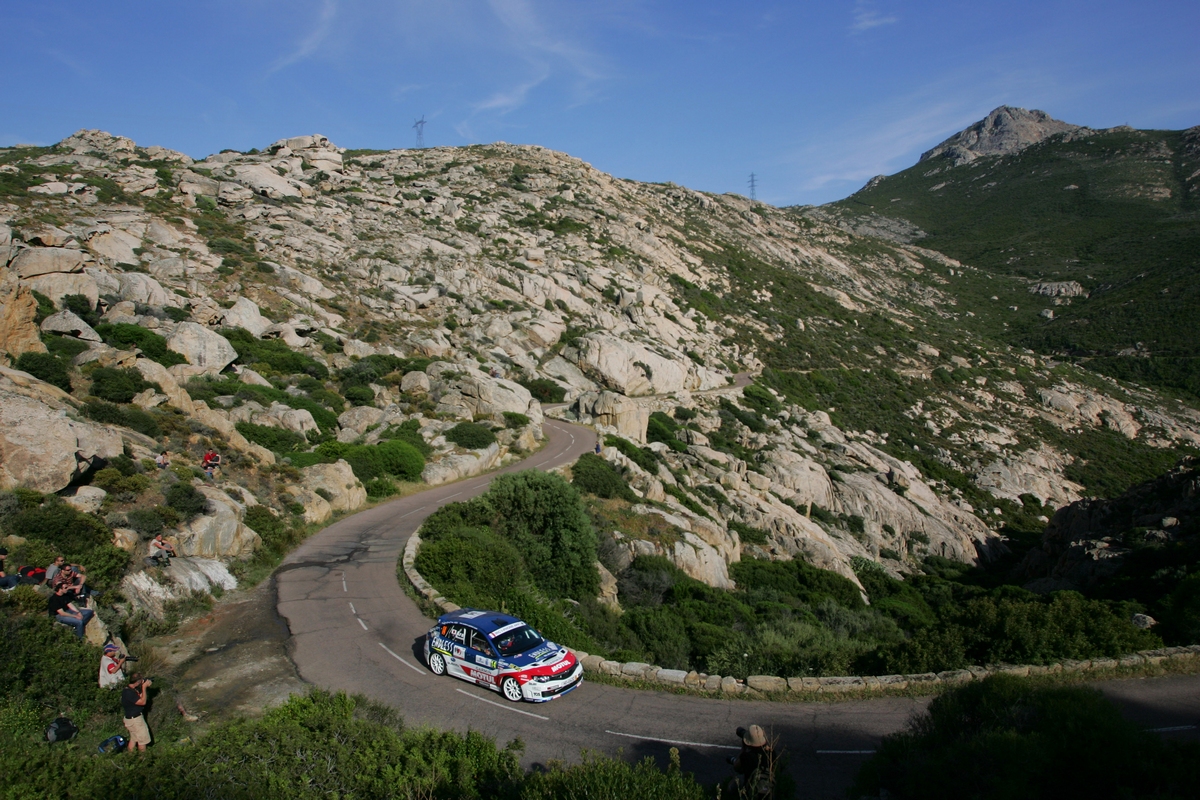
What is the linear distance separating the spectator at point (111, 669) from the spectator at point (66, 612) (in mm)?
1035

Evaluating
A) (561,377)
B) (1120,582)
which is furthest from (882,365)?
(1120,582)

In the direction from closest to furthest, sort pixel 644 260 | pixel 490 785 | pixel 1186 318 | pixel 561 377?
pixel 490 785 < pixel 561 377 < pixel 644 260 < pixel 1186 318

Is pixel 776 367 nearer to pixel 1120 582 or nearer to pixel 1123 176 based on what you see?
pixel 1120 582

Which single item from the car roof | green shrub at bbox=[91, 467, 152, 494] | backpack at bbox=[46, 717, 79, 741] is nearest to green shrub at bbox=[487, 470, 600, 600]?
the car roof

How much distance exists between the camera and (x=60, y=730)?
833cm

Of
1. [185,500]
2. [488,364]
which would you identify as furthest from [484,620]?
[488,364]

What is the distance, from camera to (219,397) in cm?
2634

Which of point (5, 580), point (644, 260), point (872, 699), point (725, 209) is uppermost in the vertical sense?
point (725, 209)

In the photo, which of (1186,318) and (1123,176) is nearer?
(1186,318)

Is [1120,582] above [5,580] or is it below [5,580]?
below

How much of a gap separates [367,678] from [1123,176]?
637 feet

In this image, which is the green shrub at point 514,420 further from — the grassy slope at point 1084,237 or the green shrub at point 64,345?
the grassy slope at point 1084,237

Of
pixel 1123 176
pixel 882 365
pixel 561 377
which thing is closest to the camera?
pixel 561 377

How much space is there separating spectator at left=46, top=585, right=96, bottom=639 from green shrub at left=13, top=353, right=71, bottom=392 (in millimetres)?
13485
